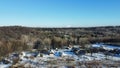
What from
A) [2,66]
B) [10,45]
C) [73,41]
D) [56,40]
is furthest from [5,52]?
[73,41]

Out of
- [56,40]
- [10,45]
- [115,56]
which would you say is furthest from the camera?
[56,40]

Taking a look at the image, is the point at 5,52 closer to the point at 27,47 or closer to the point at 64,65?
the point at 27,47

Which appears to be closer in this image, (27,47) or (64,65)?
(64,65)

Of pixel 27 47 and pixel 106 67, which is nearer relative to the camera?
pixel 106 67

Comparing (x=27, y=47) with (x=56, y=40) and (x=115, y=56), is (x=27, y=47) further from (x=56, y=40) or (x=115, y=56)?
(x=115, y=56)

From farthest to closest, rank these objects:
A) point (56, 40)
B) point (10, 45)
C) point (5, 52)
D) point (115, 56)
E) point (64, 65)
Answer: point (56, 40)
point (10, 45)
point (5, 52)
point (115, 56)
point (64, 65)

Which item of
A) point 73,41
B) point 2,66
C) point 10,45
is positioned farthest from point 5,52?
point 73,41

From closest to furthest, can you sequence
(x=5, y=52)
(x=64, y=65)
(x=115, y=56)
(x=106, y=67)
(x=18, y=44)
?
1. (x=106, y=67)
2. (x=64, y=65)
3. (x=115, y=56)
4. (x=5, y=52)
5. (x=18, y=44)

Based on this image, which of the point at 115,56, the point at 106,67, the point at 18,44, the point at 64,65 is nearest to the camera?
the point at 106,67
